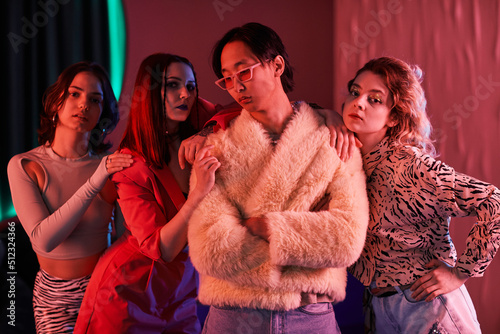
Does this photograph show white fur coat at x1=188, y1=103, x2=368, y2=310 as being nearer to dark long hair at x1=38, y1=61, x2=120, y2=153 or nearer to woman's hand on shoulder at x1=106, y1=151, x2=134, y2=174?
woman's hand on shoulder at x1=106, y1=151, x2=134, y2=174

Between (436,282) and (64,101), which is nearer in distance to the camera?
(436,282)

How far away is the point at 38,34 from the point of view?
2598 mm

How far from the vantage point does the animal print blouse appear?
1.21 meters

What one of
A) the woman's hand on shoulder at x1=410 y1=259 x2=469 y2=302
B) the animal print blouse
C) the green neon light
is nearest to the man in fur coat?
the animal print blouse

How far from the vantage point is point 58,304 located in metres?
1.65

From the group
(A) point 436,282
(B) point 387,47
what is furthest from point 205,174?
(B) point 387,47

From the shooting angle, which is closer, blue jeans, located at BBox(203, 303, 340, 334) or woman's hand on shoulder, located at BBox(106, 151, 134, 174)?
blue jeans, located at BBox(203, 303, 340, 334)

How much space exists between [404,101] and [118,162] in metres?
1.09

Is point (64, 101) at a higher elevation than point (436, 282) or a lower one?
higher

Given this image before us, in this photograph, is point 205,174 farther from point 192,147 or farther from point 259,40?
point 259,40

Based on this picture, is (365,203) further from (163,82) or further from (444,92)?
(444,92)

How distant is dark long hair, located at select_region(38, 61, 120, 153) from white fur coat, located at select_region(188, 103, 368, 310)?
0.80 m

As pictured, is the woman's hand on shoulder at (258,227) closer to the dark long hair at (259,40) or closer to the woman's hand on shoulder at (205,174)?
the woman's hand on shoulder at (205,174)

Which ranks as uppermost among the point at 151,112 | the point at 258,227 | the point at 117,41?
the point at 117,41
